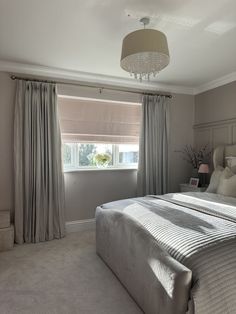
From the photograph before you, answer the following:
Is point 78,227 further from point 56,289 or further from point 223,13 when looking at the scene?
point 223,13

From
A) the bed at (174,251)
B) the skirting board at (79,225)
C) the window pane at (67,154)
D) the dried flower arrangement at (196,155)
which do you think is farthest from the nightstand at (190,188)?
the window pane at (67,154)

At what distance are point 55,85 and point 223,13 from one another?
2.32 meters

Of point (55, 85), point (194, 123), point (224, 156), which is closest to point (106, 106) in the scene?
point (55, 85)

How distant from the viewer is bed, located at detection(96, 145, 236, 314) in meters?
1.37

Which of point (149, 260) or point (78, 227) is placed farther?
point (78, 227)

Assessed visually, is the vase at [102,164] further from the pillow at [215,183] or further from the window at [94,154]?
the pillow at [215,183]

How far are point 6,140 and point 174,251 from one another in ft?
8.87

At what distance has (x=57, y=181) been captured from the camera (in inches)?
134

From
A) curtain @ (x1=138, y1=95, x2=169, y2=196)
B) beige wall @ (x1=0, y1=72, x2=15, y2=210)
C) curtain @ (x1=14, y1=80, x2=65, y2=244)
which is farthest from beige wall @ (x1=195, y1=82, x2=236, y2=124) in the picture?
beige wall @ (x1=0, y1=72, x2=15, y2=210)

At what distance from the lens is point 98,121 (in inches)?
149

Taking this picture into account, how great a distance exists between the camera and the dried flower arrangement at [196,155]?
13.7 feet

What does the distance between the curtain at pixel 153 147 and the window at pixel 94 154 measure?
25cm

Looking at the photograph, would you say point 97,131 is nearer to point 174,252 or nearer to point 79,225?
point 79,225

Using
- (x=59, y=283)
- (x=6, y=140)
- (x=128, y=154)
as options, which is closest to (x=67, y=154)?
(x=6, y=140)
